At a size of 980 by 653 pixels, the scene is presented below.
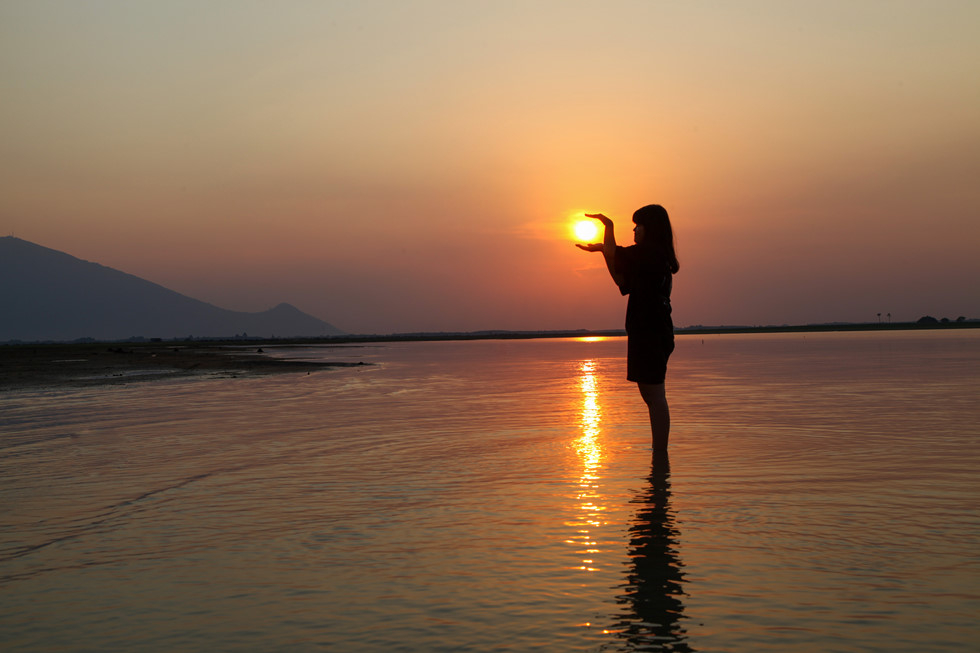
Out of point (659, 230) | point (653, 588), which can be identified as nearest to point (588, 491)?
point (659, 230)

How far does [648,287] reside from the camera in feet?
25.3

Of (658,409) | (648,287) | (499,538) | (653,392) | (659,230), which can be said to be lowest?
(499,538)

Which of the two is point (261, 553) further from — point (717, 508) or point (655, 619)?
point (717, 508)

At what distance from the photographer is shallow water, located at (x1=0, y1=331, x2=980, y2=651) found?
4.20 m

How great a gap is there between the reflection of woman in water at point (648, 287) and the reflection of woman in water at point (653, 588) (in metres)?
1.27

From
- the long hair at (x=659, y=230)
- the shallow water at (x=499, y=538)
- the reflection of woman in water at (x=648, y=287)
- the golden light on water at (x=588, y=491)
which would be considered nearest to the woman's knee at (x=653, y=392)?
the reflection of woman in water at (x=648, y=287)

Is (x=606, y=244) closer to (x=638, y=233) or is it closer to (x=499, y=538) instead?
(x=638, y=233)

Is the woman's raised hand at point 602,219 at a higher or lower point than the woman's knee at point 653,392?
higher

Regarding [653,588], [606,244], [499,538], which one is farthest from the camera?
[606,244]

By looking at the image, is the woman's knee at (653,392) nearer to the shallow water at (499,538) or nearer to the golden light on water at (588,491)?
the shallow water at (499,538)

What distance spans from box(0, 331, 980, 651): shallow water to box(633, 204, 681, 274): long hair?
7.32ft

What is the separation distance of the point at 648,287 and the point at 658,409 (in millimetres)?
1207

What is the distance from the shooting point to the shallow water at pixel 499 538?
13.8 ft

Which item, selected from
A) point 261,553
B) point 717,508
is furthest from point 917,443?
point 261,553
